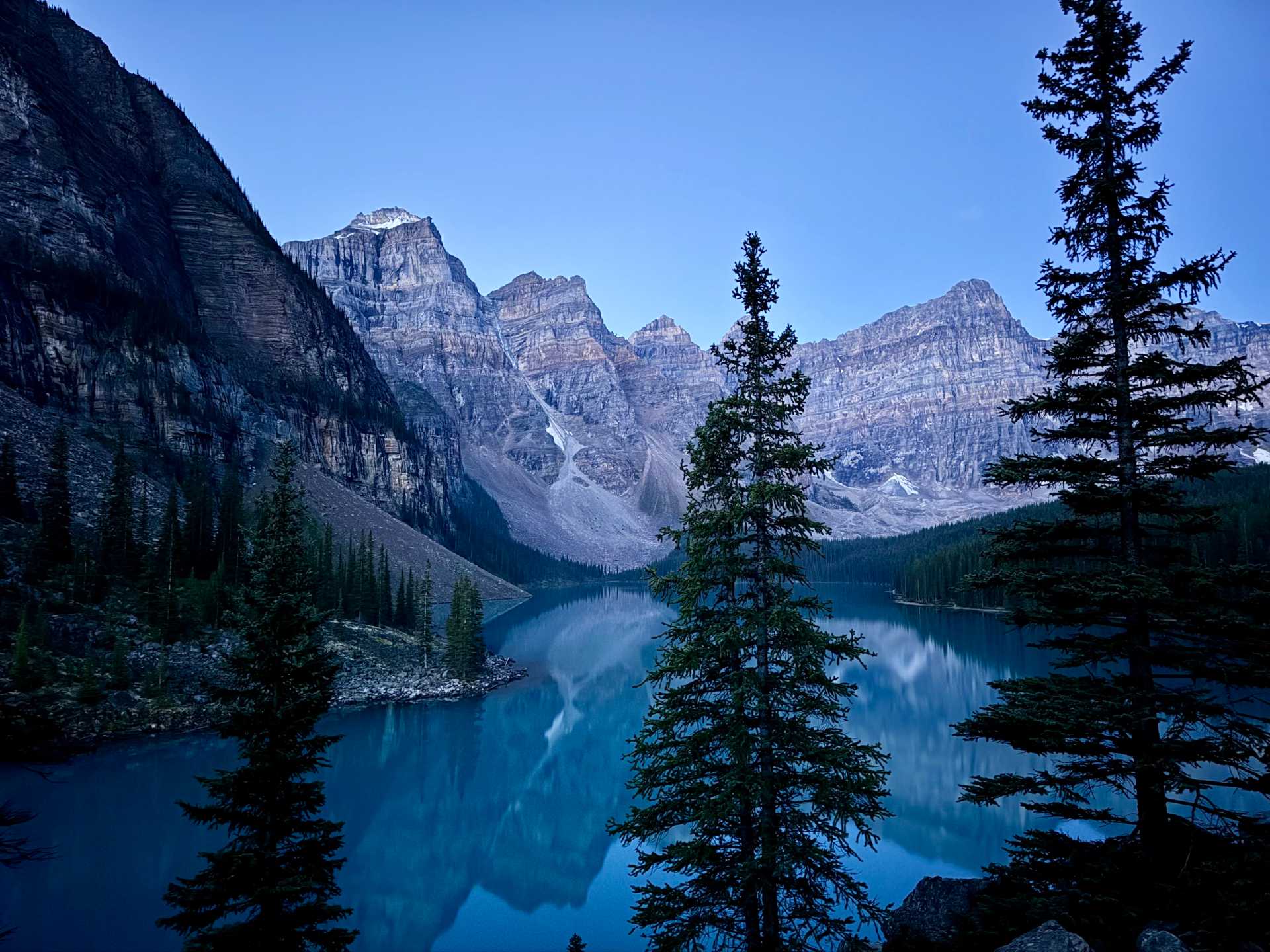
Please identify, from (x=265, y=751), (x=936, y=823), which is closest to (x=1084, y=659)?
(x=265, y=751)

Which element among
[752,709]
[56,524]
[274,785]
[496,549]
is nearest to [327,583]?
[56,524]

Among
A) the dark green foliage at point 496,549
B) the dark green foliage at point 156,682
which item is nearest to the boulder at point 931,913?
the dark green foliage at point 156,682

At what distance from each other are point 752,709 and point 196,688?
39730mm

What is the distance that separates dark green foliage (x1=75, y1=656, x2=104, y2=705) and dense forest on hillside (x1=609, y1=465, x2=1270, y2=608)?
28.3 meters

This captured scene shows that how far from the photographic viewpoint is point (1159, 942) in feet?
20.3

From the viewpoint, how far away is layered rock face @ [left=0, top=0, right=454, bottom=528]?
74000mm

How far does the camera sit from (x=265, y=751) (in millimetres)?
11203

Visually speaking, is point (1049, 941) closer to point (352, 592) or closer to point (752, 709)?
point (752, 709)

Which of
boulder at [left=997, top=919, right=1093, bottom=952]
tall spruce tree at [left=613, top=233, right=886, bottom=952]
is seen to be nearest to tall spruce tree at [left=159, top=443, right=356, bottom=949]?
tall spruce tree at [left=613, top=233, right=886, bottom=952]

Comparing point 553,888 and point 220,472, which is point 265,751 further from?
point 220,472

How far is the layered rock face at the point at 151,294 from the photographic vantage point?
74.0m

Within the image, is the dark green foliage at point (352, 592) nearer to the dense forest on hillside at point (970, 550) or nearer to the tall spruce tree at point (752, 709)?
the dense forest on hillside at point (970, 550)

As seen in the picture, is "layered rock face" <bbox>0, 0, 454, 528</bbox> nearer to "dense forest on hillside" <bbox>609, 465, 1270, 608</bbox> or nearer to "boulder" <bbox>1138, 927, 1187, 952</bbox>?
"dense forest on hillside" <bbox>609, 465, 1270, 608</bbox>

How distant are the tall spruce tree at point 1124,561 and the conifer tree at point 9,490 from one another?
5942cm
